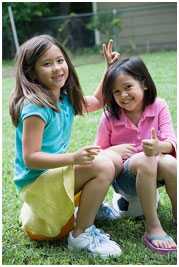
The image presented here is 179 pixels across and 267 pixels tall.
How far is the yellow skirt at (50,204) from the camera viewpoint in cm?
189

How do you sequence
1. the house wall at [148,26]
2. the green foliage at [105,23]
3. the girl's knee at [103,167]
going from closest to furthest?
1. the girl's knee at [103,167]
2. the house wall at [148,26]
3. the green foliage at [105,23]

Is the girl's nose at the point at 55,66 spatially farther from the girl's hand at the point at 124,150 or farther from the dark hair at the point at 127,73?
the girl's hand at the point at 124,150

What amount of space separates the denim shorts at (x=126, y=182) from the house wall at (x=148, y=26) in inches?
346

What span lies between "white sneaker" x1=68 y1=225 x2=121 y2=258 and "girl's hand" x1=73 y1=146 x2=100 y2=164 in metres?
0.32

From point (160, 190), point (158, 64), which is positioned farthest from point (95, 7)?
point (160, 190)

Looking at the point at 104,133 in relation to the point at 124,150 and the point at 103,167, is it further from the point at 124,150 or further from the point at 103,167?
the point at 103,167

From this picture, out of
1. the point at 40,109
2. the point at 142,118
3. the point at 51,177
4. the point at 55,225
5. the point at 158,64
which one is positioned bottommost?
the point at 158,64

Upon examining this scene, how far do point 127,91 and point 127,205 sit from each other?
587 mm

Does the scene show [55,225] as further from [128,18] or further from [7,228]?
[128,18]

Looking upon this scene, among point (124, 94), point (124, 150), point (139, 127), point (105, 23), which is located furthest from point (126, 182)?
point (105, 23)

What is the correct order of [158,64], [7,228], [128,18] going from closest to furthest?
[7,228], [158,64], [128,18]

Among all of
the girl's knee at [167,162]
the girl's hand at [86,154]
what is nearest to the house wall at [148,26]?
the girl's knee at [167,162]

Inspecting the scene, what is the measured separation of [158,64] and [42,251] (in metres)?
6.10

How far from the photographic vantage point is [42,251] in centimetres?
196
